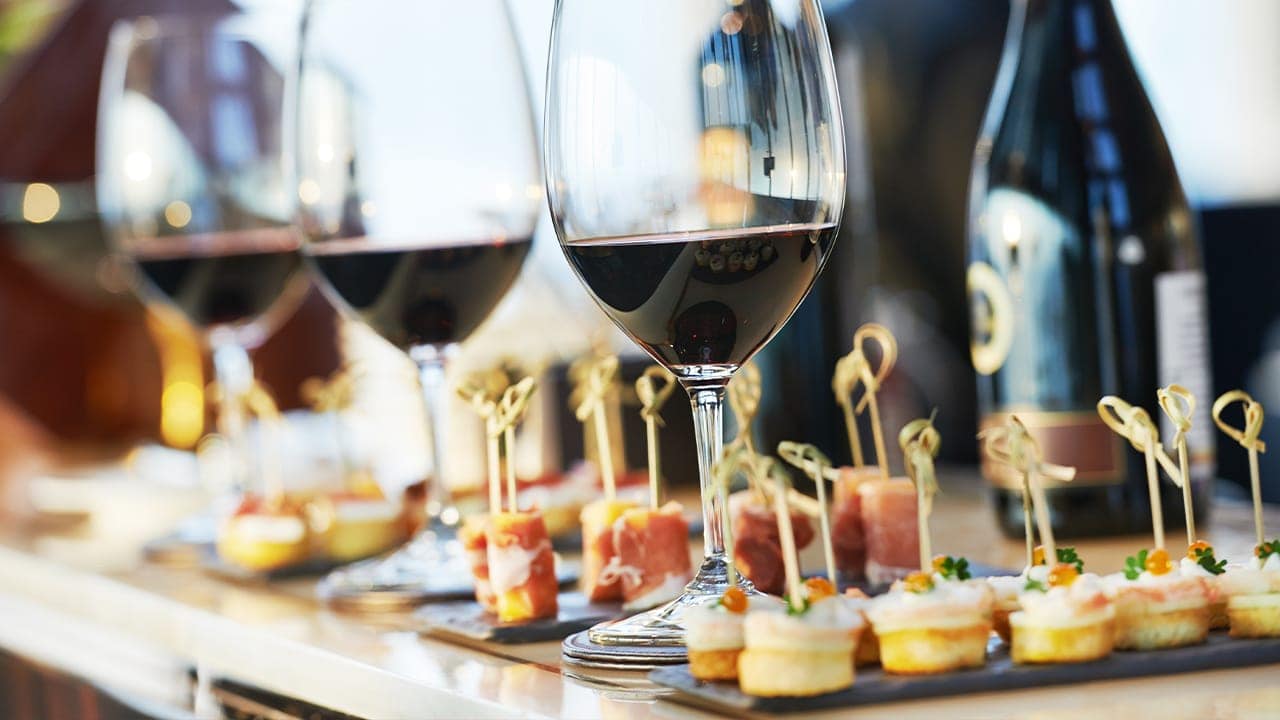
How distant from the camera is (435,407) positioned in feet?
3.44

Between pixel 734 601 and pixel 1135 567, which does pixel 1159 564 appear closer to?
pixel 1135 567

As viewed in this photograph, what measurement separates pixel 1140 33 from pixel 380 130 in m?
2.21

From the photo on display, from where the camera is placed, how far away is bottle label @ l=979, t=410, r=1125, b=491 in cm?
106

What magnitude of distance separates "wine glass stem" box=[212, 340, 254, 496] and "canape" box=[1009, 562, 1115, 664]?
0.91 meters

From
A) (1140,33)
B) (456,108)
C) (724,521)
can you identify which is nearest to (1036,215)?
(456,108)

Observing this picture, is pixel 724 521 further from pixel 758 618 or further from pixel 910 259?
pixel 910 259

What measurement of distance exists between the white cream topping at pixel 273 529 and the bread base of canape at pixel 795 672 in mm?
668

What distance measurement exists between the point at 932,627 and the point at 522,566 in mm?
299

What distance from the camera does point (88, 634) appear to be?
1.23 metres

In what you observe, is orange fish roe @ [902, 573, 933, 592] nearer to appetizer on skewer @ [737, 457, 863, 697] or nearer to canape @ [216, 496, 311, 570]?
appetizer on skewer @ [737, 457, 863, 697]

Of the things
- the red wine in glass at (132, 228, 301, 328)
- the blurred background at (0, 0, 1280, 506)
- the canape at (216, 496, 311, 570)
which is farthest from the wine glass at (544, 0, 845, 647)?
the blurred background at (0, 0, 1280, 506)

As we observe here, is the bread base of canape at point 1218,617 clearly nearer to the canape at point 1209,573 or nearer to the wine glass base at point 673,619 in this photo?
the canape at point 1209,573

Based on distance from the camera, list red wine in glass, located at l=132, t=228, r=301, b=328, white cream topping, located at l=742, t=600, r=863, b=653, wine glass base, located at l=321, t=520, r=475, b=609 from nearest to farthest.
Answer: white cream topping, located at l=742, t=600, r=863, b=653 → wine glass base, located at l=321, t=520, r=475, b=609 → red wine in glass, located at l=132, t=228, r=301, b=328

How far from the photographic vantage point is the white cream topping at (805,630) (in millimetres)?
598
